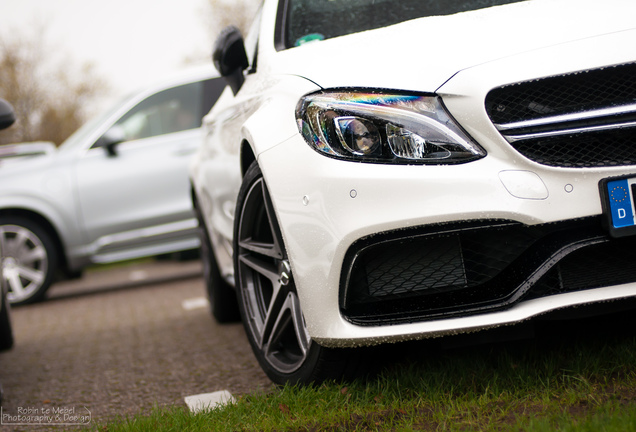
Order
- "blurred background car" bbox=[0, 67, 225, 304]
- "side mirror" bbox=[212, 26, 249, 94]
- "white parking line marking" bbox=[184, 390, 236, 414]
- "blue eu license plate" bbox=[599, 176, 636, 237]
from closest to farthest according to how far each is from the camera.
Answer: "blue eu license plate" bbox=[599, 176, 636, 237] → "white parking line marking" bbox=[184, 390, 236, 414] → "side mirror" bbox=[212, 26, 249, 94] → "blurred background car" bbox=[0, 67, 225, 304]

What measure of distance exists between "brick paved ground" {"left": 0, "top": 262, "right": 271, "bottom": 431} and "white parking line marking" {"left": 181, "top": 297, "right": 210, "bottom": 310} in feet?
0.18

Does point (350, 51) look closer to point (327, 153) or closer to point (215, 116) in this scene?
point (327, 153)

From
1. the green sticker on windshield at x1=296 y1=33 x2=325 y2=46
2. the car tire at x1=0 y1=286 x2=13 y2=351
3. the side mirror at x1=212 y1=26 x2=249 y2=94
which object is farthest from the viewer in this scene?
the car tire at x1=0 y1=286 x2=13 y2=351

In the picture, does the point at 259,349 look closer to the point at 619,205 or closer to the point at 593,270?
the point at 593,270

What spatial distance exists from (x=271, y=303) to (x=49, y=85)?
94.3ft

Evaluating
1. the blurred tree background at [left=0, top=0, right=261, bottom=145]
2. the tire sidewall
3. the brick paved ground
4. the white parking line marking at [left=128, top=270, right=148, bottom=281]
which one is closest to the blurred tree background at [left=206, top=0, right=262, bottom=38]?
the blurred tree background at [left=0, top=0, right=261, bottom=145]

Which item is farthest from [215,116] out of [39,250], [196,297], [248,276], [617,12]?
[39,250]

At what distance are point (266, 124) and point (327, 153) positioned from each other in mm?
383

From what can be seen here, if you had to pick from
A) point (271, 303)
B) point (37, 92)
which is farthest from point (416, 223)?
point (37, 92)

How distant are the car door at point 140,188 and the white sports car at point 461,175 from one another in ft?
16.9

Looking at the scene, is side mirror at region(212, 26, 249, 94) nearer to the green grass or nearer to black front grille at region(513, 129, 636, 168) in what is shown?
the green grass

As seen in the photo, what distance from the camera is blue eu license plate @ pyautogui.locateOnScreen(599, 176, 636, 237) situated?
85.0 inches

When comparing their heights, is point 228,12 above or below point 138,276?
above

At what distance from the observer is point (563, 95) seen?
2238mm
